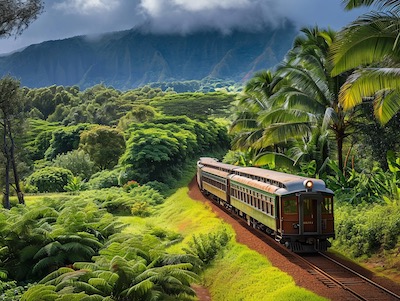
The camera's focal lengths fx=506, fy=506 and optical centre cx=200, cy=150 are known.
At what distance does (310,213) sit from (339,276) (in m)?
2.87

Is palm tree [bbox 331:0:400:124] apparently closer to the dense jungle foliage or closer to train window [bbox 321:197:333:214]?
the dense jungle foliage

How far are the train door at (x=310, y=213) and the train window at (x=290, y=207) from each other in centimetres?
18

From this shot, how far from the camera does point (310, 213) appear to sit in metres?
15.5

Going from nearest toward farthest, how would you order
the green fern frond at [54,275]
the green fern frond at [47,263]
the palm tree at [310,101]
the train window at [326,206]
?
1. the green fern frond at [54,275]
2. the green fern frond at [47,263]
3. the train window at [326,206]
4. the palm tree at [310,101]

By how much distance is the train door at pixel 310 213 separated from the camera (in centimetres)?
1529

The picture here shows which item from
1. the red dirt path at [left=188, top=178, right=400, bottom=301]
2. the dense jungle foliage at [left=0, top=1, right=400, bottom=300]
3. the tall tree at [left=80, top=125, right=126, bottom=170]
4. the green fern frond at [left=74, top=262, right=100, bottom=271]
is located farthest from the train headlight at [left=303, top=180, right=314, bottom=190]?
the tall tree at [left=80, top=125, right=126, bottom=170]

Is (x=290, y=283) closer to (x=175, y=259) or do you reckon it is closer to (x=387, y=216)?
(x=175, y=259)

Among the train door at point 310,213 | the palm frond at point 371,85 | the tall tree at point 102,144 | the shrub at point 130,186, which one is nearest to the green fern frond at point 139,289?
the train door at point 310,213

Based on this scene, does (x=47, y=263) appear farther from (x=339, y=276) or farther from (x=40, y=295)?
(x=339, y=276)

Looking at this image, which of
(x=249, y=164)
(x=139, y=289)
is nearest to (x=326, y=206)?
(x=139, y=289)

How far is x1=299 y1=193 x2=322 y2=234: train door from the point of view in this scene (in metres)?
15.3

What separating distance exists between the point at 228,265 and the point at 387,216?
504 cm

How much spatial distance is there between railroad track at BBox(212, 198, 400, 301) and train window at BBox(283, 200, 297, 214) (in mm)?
1351

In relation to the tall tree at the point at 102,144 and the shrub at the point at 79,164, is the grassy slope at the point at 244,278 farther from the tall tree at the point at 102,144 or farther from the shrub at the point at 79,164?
the tall tree at the point at 102,144
